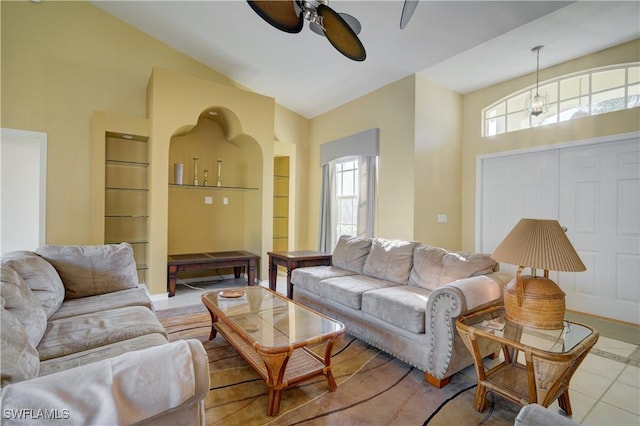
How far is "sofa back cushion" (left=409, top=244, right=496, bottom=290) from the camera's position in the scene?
256 cm

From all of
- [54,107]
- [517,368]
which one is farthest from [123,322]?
[54,107]

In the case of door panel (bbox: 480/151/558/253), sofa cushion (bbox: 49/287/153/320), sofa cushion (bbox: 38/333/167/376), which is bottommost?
sofa cushion (bbox: 38/333/167/376)

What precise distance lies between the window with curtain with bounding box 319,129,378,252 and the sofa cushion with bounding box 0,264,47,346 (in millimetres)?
3738

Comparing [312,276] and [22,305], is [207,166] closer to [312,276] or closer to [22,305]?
[312,276]

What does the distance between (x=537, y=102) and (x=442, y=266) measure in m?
2.37

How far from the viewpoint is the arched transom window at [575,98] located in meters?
3.32

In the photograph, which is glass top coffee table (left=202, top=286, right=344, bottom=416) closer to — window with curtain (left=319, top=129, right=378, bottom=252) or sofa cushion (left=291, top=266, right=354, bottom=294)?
sofa cushion (left=291, top=266, right=354, bottom=294)

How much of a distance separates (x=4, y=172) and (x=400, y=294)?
5.91 m

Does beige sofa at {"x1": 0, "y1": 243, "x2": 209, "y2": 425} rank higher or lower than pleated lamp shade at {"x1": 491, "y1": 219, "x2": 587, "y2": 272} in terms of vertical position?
lower

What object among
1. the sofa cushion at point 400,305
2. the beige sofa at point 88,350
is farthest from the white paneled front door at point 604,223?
the beige sofa at point 88,350

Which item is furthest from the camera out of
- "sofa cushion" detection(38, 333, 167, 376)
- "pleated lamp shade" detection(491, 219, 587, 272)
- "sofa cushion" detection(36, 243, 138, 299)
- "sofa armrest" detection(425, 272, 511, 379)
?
"sofa cushion" detection(36, 243, 138, 299)

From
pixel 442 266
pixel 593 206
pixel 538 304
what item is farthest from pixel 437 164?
pixel 538 304

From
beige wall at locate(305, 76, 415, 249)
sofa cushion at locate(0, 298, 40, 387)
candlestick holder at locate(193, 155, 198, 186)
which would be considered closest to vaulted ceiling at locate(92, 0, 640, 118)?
beige wall at locate(305, 76, 415, 249)

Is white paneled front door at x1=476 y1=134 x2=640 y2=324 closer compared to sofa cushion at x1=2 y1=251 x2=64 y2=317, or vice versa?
sofa cushion at x1=2 y1=251 x2=64 y2=317
